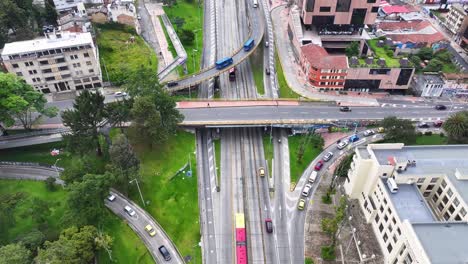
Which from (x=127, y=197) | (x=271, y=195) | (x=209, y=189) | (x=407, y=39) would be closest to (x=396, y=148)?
(x=271, y=195)

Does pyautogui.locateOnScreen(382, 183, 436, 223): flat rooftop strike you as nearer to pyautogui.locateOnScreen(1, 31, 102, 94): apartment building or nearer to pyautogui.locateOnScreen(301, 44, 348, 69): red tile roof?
pyautogui.locateOnScreen(301, 44, 348, 69): red tile roof

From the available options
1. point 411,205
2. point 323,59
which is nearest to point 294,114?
point 323,59

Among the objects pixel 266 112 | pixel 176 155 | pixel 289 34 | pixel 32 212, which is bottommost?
pixel 32 212

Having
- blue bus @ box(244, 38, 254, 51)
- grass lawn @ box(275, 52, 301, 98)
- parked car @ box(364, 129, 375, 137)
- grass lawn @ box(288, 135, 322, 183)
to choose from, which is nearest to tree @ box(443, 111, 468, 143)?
parked car @ box(364, 129, 375, 137)

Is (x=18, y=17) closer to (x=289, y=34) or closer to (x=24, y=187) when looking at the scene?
(x=24, y=187)

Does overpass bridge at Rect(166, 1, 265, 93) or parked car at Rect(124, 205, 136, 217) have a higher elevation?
overpass bridge at Rect(166, 1, 265, 93)

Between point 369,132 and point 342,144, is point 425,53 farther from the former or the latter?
point 342,144

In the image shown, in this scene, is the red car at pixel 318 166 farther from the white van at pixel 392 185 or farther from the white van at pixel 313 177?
the white van at pixel 392 185
